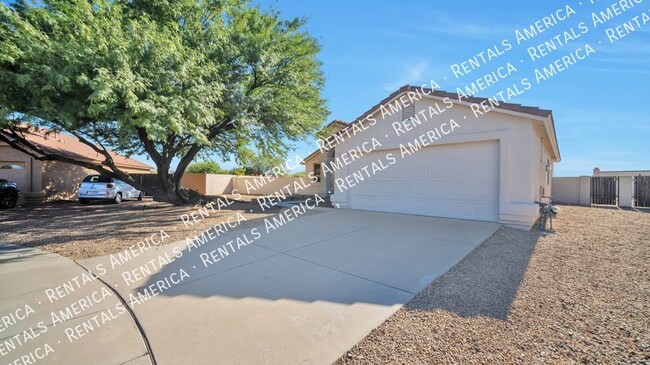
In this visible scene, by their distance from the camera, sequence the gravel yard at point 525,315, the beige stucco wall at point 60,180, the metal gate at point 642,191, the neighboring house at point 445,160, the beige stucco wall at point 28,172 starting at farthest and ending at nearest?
the beige stucco wall at point 60,180
the beige stucco wall at point 28,172
the metal gate at point 642,191
the neighboring house at point 445,160
the gravel yard at point 525,315

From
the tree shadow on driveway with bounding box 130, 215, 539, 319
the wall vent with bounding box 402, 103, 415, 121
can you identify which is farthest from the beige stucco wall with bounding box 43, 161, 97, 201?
the wall vent with bounding box 402, 103, 415, 121

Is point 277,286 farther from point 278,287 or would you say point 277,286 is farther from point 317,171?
point 317,171

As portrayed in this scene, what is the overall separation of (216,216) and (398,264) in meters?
7.23

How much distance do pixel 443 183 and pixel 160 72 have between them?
8.54 metres

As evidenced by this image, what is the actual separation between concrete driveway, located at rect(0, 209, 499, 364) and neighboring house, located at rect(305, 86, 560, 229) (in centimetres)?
135

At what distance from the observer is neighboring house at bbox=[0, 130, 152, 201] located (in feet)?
48.1

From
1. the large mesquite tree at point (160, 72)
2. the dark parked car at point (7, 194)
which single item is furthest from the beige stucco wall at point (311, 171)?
the dark parked car at point (7, 194)

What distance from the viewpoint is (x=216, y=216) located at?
31.6 ft

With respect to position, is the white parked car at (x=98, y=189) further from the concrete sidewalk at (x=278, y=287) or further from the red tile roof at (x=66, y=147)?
the concrete sidewalk at (x=278, y=287)

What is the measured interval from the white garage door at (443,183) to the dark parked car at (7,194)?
1564cm

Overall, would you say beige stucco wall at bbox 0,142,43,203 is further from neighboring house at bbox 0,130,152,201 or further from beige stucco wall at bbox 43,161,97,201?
beige stucco wall at bbox 43,161,97,201

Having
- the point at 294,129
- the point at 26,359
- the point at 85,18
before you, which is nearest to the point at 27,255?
the point at 26,359

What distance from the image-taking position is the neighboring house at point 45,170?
14.7 metres

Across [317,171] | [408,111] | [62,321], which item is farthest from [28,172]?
[408,111]
